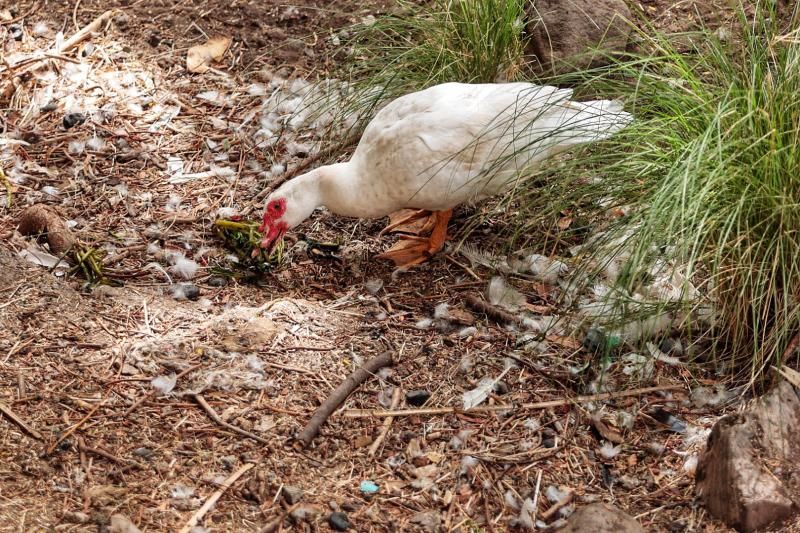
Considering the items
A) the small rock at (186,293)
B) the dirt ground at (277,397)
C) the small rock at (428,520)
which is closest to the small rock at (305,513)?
the dirt ground at (277,397)

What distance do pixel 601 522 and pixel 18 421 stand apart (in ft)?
5.53

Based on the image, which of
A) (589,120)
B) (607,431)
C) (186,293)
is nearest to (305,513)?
(607,431)

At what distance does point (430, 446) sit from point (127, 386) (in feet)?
3.23

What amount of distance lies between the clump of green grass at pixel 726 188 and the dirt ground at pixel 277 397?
0.38m

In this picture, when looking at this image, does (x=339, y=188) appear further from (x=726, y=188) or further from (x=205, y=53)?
(x=205, y=53)

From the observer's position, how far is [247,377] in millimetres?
3166

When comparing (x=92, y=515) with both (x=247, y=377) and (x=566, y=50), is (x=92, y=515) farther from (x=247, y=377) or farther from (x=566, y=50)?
(x=566, y=50)

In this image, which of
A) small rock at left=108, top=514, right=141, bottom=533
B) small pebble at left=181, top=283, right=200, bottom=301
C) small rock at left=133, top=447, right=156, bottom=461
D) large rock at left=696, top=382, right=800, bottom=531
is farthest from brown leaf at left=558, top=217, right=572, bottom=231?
small rock at left=108, top=514, right=141, bottom=533

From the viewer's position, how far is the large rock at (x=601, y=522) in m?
2.43

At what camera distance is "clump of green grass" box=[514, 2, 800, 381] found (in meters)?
2.73

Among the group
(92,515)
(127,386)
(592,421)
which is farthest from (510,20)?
(92,515)

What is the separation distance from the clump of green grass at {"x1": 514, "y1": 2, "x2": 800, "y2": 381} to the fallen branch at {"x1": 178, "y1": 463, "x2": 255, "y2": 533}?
121 cm

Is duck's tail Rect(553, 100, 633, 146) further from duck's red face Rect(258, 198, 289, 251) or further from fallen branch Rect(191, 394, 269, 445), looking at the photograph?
fallen branch Rect(191, 394, 269, 445)

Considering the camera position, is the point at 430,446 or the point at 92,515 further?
the point at 430,446
